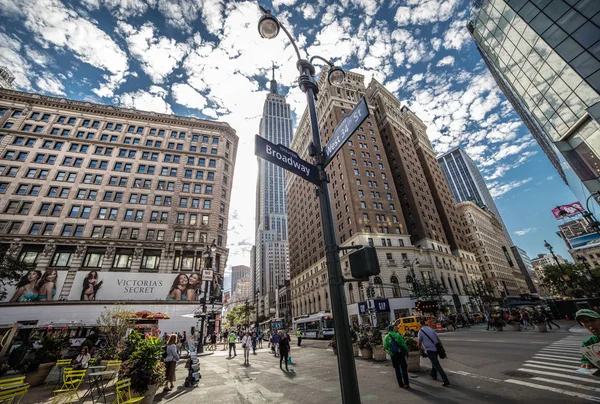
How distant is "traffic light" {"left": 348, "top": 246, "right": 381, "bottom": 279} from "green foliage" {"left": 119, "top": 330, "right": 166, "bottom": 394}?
6.85 m

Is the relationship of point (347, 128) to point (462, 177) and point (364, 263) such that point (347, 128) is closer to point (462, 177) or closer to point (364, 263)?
point (364, 263)

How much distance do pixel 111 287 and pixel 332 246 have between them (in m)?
40.7

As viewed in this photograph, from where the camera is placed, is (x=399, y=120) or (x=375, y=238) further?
(x=399, y=120)

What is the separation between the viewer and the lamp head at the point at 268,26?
566cm

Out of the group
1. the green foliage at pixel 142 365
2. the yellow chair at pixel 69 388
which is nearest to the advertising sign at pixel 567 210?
the green foliage at pixel 142 365

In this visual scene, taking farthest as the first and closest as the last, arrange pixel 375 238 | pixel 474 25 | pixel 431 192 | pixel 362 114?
1. pixel 431 192
2. pixel 375 238
3. pixel 474 25
4. pixel 362 114

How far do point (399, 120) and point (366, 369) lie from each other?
80.7 meters

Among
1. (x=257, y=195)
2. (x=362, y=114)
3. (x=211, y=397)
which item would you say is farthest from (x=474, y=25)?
(x=257, y=195)

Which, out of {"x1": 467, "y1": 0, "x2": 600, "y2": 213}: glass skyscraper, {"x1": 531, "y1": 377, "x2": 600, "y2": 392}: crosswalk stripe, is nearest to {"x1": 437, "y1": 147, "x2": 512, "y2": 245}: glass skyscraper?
{"x1": 467, "y1": 0, "x2": 600, "y2": 213}: glass skyscraper

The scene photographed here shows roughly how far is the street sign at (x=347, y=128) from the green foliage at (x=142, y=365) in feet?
24.8

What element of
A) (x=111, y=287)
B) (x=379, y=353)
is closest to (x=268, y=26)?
(x=379, y=353)

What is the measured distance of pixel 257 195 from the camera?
197m

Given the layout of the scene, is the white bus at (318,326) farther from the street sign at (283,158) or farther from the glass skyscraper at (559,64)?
the street sign at (283,158)

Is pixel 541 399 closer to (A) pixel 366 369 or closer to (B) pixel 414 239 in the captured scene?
(A) pixel 366 369
